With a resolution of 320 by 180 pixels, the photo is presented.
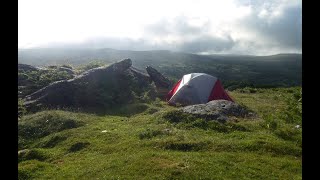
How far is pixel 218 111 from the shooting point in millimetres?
27250

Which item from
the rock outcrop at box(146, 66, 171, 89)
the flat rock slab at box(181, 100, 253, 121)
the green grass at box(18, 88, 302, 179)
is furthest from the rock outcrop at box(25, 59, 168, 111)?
the flat rock slab at box(181, 100, 253, 121)

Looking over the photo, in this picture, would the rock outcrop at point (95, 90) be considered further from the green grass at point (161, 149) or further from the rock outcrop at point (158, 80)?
the green grass at point (161, 149)

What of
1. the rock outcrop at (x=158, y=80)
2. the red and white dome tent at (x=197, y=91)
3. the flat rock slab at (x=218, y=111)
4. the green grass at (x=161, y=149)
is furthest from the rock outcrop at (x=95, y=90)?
the flat rock slab at (x=218, y=111)

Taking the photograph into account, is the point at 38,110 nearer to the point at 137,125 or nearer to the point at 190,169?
the point at 137,125

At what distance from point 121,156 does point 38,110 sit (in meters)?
16.0

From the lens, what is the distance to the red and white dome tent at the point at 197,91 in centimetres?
3591

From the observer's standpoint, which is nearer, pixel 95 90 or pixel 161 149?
pixel 161 149

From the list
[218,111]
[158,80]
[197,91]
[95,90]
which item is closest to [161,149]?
[218,111]

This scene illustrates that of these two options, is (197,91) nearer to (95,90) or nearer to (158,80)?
(95,90)

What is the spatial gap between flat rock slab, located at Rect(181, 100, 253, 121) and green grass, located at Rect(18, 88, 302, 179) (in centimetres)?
101

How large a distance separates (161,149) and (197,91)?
16.9 meters

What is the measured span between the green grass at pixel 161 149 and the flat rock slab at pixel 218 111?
1.01 metres

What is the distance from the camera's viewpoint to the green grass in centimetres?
1628
